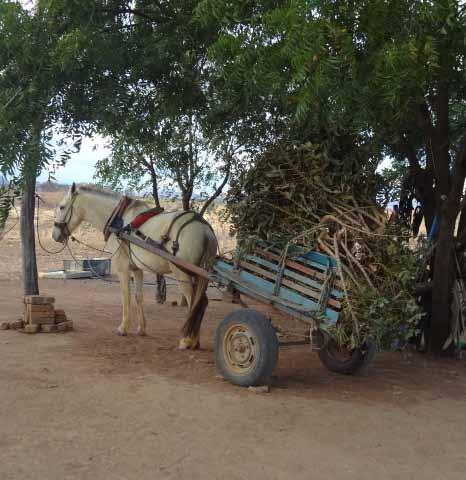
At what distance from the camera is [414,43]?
5.11 meters

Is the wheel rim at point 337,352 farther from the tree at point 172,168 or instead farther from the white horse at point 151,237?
the tree at point 172,168

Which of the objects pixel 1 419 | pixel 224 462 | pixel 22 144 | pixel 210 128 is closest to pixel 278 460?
pixel 224 462

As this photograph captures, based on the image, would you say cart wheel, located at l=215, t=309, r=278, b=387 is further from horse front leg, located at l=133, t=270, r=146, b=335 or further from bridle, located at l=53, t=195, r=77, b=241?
bridle, located at l=53, t=195, r=77, b=241

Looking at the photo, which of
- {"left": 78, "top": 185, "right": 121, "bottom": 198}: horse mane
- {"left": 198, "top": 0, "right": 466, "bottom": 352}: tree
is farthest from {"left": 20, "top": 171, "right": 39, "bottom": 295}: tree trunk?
{"left": 198, "top": 0, "right": 466, "bottom": 352}: tree

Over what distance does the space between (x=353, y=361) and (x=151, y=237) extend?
3.05 meters

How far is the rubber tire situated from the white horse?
1.82 metres

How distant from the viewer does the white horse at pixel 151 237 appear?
768 cm

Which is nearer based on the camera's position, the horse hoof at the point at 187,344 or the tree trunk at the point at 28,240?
the horse hoof at the point at 187,344

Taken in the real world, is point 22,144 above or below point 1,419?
above

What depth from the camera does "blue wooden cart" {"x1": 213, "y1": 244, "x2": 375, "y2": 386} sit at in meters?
5.73

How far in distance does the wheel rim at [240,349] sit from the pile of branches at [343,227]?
2.69 ft

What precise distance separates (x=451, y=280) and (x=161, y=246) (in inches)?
152

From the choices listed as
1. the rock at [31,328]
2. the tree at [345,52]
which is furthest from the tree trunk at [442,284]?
the rock at [31,328]

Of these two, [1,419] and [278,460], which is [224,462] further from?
[1,419]
